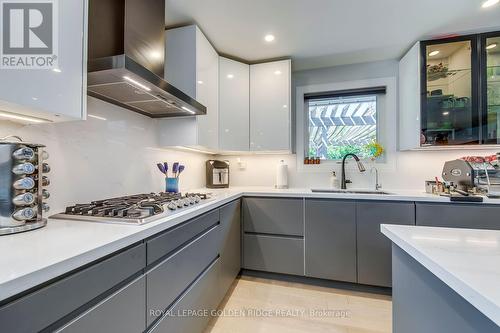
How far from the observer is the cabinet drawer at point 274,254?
2039mm

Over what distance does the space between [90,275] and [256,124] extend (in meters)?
2.01

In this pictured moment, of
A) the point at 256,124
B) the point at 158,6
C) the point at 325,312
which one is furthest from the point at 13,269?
the point at 256,124

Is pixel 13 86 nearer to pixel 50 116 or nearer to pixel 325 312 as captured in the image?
pixel 50 116

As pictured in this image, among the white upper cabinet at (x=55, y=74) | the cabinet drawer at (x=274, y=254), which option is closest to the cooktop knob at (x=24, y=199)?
the white upper cabinet at (x=55, y=74)

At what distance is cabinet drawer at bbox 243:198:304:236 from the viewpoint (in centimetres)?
204

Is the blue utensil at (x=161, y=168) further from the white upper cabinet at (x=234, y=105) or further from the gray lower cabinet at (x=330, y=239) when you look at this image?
the gray lower cabinet at (x=330, y=239)

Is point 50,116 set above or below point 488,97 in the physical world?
below

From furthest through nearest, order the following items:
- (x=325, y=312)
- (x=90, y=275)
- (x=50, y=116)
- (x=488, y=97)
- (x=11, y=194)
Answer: (x=488, y=97), (x=325, y=312), (x=50, y=116), (x=11, y=194), (x=90, y=275)

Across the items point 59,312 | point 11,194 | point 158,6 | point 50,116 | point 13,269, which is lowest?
point 59,312

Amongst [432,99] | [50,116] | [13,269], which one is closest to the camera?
[13,269]

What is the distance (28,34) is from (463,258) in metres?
1.57

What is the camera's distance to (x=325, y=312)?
5.52 feet

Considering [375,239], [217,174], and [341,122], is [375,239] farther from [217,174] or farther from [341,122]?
[217,174]

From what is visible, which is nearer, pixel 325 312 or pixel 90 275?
pixel 90 275
